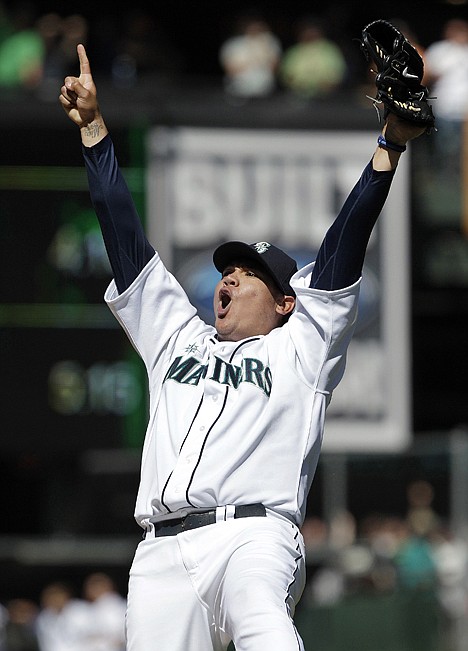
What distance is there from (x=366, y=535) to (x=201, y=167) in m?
3.34

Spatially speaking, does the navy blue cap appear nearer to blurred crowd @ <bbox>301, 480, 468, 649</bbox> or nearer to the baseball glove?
the baseball glove

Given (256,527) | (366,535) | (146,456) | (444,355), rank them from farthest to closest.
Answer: (444,355) < (366,535) < (146,456) < (256,527)

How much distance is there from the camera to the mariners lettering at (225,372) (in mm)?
4550

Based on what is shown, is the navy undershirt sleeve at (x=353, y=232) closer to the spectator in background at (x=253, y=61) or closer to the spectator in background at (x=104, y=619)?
the spectator in background at (x=104, y=619)

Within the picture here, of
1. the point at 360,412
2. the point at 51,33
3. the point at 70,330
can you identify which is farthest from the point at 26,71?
the point at 360,412

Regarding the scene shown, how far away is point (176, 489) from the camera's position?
438 centimetres

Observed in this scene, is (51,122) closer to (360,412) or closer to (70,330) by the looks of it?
(70,330)

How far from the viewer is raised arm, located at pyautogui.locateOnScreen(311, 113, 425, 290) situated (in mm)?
4414

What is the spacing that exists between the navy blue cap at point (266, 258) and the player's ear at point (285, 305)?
0.02m

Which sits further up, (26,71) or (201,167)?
(26,71)

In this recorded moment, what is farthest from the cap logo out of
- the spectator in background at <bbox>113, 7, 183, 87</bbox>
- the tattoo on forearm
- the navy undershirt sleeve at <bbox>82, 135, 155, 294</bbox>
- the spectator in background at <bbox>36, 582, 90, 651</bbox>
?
the spectator in background at <bbox>113, 7, 183, 87</bbox>

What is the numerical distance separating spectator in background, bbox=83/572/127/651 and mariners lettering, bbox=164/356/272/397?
752cm

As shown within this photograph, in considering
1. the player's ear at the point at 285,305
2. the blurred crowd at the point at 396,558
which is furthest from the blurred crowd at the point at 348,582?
the player's ear at the point at 285,305

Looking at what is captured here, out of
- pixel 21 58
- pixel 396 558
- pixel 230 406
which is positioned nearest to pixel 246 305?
pixel 230 406
